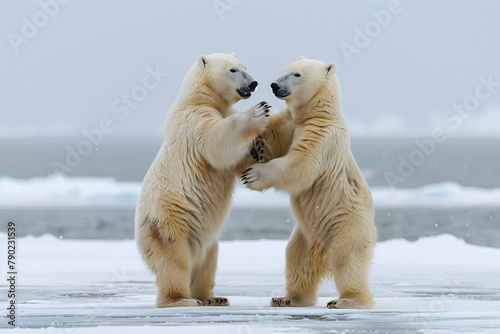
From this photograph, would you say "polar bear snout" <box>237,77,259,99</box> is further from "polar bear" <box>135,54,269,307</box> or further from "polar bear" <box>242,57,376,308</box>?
"polar bear" <box>242,57,376,308</box>

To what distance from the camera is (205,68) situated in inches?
219

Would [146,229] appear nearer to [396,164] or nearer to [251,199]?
[251,199]

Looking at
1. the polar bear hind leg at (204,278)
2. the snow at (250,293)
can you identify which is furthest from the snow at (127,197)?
the polar bear hind leg at (204,278)

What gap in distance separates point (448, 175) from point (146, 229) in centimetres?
4366

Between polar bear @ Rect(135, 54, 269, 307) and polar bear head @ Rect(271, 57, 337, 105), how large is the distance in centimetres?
21

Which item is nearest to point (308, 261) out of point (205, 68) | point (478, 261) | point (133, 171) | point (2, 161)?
point (205, 68)

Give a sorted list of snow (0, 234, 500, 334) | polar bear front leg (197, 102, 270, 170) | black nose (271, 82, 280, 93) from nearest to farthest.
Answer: snow (0, 234, 500, 334) → polar bear front leg (197, 102, 270, 170) → black nose (271, 82, 280, 93)

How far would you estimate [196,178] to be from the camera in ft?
17.5

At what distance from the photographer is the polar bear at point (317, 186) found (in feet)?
16.8

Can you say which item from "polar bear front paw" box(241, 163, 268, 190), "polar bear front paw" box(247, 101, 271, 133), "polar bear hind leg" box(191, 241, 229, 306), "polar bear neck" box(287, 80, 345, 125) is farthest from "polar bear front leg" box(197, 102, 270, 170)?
"polar bear hind leg" box(191, 241, 229, 306)

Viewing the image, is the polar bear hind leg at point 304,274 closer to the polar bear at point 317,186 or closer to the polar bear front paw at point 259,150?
the polar bear at point 317,186

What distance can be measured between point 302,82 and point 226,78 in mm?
565

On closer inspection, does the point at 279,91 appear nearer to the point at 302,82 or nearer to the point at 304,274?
the point at 302,82

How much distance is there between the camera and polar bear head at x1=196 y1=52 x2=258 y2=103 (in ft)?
17.8
